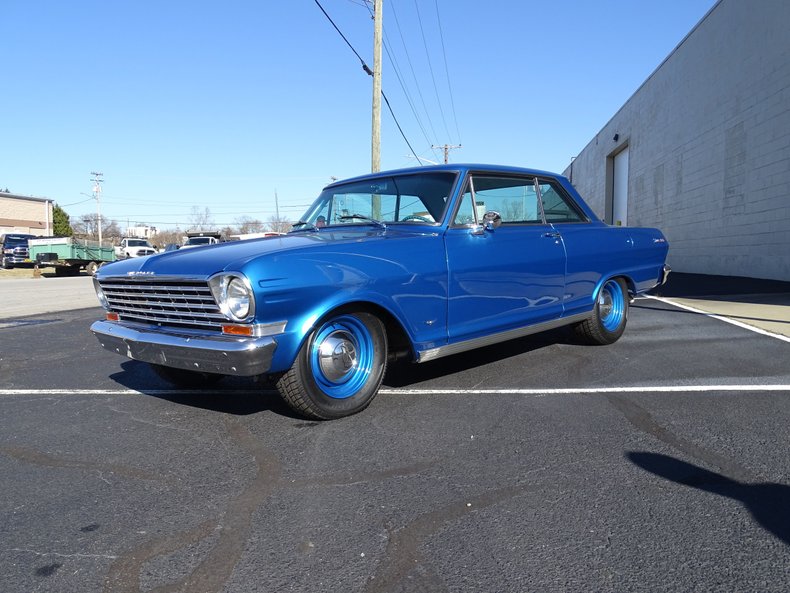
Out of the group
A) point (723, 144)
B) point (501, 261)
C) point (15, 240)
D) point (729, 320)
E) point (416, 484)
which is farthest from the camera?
point (15, 240)

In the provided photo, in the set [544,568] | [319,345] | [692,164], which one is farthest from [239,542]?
[692,164]

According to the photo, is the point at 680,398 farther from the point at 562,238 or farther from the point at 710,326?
the point at 710,326

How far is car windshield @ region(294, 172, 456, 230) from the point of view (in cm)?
438

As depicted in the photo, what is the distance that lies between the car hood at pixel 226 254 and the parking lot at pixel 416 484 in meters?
0.99

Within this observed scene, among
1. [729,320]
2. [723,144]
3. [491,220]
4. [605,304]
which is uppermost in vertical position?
[723,144]

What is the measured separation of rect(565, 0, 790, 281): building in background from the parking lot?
10745mm

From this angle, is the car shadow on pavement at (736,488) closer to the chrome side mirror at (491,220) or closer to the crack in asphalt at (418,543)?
the crack in asphalt at (418,543)

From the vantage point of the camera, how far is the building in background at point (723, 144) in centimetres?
1324

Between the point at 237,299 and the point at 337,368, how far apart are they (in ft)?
2.63

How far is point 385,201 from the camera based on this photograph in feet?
15.4

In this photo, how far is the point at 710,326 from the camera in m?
7.20

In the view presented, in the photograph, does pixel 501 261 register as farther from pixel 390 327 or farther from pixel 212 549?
pixel 212 549

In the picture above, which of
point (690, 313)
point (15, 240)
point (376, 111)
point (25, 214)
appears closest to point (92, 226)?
point (25, 214)

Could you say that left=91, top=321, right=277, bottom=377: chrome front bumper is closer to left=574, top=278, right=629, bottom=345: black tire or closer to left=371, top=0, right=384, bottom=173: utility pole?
left=574, top=278, right=629, bottom=345: black tire
